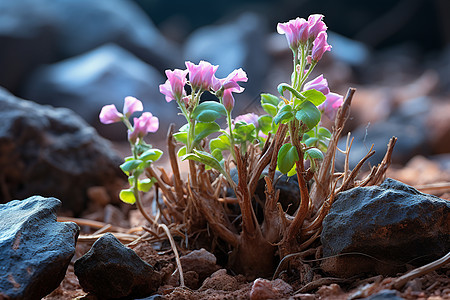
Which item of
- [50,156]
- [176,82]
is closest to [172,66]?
[50,156]

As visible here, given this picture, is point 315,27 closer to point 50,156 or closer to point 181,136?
point 181,136

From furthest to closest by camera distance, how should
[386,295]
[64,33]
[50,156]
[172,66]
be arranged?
[172,66]
[64,33]
[50,156]
[386,295]

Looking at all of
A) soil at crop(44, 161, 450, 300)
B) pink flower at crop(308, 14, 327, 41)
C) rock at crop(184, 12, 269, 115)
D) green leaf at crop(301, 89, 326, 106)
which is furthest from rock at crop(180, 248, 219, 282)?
rock at crop(184, 12, 269, 115)

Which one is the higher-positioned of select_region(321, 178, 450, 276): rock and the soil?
select_region(321, 178, 450, 276): rock

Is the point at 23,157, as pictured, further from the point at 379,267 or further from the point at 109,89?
the point at 109,89

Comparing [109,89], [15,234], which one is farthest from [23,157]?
[109,89]

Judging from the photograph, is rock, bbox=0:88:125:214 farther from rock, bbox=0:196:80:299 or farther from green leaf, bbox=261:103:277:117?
green leaf, bbox=261:103:277:117
